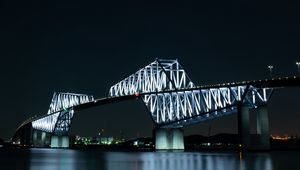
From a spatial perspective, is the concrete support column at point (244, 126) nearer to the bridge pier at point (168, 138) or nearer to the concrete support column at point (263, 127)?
the concrete support column at point (263, 127)

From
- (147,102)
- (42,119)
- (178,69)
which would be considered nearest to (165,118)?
(147,102)

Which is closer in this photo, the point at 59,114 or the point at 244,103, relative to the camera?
the point at 244,103

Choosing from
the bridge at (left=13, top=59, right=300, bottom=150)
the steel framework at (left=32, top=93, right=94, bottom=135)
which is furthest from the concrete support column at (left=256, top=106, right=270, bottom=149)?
the steel framework at (left=32, top=93, right=94, bottom=135)

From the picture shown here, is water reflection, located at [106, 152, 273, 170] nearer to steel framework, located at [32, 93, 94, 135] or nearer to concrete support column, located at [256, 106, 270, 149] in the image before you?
concrete support column, located at [256, 106, 270, 149]

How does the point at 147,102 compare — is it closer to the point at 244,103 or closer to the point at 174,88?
the point at 174,88

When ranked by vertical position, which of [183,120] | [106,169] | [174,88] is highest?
[174,88]

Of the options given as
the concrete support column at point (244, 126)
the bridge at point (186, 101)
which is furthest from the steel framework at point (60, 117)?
the concrete support column at point (244, 126)
